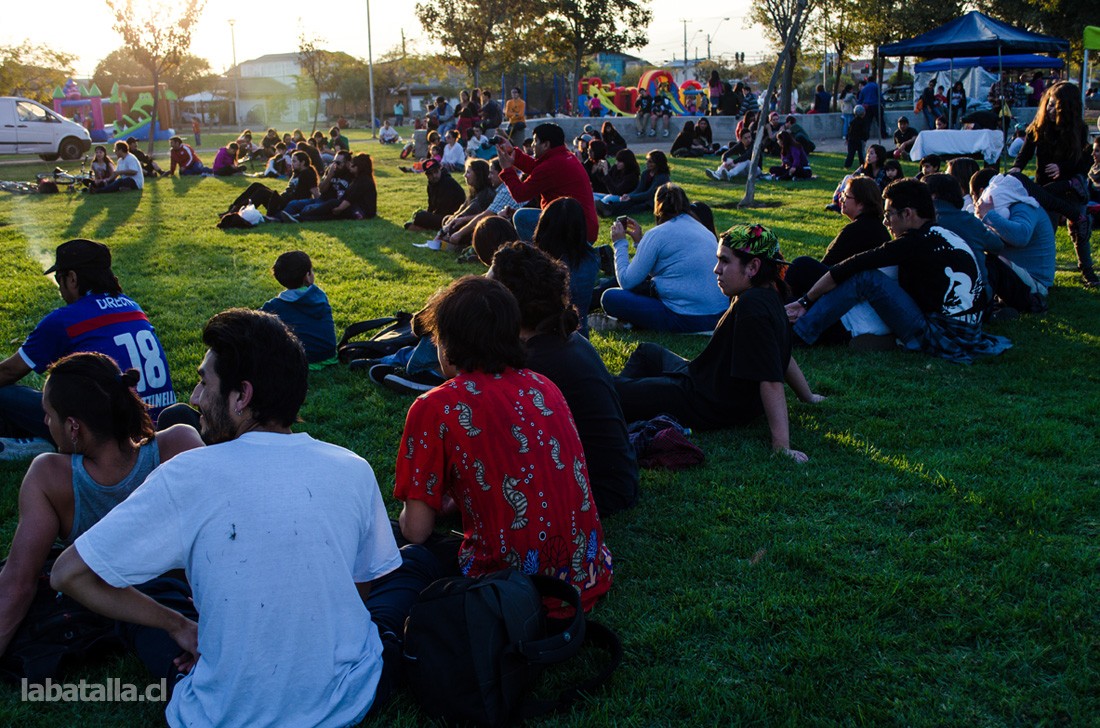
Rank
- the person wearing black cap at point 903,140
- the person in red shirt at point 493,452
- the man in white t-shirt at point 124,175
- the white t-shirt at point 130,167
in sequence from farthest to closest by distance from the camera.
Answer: the person wearing black cap at point 903,140, the white t-shirt at point 130,167, the man in white t-shirt at point 124,175, the person in red shirt at point 493,452

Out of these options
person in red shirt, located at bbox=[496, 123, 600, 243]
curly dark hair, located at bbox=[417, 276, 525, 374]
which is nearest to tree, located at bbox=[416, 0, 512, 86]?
person in red shirt, located at bbox=[496, 123, 600, 243]

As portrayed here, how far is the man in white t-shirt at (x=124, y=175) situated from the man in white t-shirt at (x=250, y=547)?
19265mm


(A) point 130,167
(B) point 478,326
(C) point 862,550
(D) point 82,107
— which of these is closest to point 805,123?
(A) point 130,167

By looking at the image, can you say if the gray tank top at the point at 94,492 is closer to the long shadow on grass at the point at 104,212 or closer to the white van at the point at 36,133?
the long shadow on grass at the point at 104,212

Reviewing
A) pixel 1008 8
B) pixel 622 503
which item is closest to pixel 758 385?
pixel 622 503

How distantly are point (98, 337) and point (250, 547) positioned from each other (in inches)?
114

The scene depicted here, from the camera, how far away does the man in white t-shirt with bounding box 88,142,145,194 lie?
64.6ft

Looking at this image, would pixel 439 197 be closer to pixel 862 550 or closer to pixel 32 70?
pixel 862 550

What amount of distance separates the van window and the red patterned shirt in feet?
105

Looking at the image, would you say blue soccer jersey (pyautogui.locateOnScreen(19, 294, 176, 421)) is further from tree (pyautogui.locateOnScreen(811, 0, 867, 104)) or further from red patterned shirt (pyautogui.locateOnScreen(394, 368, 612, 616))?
tree (pyautogui.locateOnScreen(811, 0, 867, 104))

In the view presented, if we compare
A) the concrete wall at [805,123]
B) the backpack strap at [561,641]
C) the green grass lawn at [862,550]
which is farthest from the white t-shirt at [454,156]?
the backpack strap at [561,641]

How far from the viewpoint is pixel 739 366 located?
16.7ft

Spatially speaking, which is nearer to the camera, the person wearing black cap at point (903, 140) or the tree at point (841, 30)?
the person wearing black cap at point (903, 140)

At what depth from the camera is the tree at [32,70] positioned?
40.8 meters
